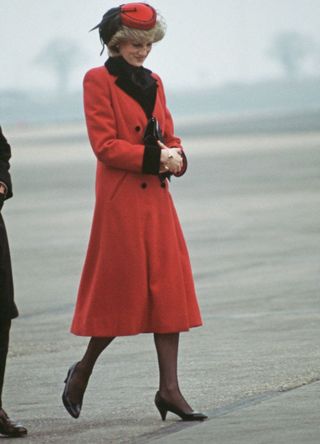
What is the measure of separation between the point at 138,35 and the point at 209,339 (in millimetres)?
3503

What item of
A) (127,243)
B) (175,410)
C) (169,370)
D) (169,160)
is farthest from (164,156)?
(175,410)

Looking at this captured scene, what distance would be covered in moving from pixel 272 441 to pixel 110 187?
144cm

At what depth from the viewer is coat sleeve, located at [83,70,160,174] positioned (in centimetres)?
722

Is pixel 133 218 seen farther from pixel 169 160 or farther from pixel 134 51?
pixel 134 51

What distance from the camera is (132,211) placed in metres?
7.30

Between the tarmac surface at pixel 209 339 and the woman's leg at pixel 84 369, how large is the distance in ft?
0.45

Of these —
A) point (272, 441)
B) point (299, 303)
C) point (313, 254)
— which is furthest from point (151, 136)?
point (313, 254)

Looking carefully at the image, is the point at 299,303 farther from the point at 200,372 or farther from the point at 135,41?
the point at 135,41

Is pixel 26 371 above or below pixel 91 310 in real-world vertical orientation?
below

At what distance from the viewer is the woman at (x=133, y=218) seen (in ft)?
23.8

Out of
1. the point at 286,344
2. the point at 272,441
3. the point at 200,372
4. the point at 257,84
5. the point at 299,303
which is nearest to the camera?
the point at 272,441

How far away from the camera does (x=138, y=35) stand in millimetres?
7258

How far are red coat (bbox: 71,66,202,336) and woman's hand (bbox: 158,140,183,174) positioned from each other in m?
0.08

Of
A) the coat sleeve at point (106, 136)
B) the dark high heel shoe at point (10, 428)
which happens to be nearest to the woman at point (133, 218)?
the coat sleeve at point (106, 136)
